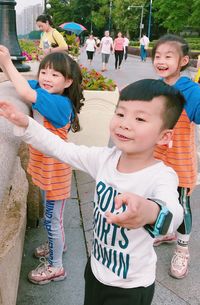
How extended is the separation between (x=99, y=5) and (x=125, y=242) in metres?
77.9

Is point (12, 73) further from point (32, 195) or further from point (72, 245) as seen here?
point (72, 245)

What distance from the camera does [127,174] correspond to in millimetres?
1621

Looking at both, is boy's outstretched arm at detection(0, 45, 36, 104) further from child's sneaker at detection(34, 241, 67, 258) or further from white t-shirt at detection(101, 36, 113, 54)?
white t-shirt at detection(101, 36, 113, 54)

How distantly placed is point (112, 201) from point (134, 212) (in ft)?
1.74

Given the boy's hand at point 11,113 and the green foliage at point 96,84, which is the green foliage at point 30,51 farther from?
the boy's hand at point 11,113

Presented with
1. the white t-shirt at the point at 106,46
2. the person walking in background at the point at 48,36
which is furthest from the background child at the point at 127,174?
the white t-shirt at the point at 106,46

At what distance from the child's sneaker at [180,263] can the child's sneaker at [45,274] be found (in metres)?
0.79

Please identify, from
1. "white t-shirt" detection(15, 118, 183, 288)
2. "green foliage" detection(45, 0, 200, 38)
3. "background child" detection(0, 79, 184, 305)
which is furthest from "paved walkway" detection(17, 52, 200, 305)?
"green foliage" detection(45, 0, 200, 38)

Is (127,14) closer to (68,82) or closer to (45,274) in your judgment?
(68,82)

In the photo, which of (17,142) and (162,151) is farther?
(162,151)

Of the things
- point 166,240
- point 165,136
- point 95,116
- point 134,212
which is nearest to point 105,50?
point 95,116

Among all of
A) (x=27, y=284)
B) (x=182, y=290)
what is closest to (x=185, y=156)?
(x=182, y=290)

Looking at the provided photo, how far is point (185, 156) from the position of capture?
275 cm

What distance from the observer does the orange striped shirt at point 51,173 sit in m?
2.48
